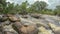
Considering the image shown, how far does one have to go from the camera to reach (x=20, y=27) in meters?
6.79

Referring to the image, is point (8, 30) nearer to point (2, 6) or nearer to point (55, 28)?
point (55, 28)

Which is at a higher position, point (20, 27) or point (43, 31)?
point (20, 27)

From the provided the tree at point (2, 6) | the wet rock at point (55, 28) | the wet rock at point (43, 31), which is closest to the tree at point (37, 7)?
the tree at point (2, 6)

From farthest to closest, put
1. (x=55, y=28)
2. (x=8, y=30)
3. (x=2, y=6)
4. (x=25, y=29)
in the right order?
(x=2, y=6) < (x=55, y=28) < (x=25, y=29) < (x=8, y=30)

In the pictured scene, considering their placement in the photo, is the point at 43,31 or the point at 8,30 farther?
the point at 43,31

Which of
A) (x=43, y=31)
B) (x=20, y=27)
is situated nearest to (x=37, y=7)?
(x=43, y=31)

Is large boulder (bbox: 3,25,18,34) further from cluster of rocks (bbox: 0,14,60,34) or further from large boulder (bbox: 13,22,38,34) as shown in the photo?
large boulder (bbox: 13,22,38,34)

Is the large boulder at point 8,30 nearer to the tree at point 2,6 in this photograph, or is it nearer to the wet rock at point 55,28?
the wet rock at point 55,28

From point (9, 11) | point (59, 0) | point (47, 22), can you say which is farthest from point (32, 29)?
point (59, 0)

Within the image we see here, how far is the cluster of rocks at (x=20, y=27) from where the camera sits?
6683mm

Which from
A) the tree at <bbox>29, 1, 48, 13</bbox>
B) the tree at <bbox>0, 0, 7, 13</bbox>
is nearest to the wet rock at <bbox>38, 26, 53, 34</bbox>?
the tree at <bbox>0, 0, 7, 13</bbox>

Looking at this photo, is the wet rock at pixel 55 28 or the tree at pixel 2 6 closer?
the wet rock at pixel 55 28

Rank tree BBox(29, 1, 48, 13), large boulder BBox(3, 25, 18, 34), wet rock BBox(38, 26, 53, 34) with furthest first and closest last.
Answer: tree BBox(29, 1, 48, 13)
wet rock BBox(38, 26, 53, 34)
large boulder BBox(3, 25, 18, 34)

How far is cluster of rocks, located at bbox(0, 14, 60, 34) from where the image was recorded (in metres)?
6.68
